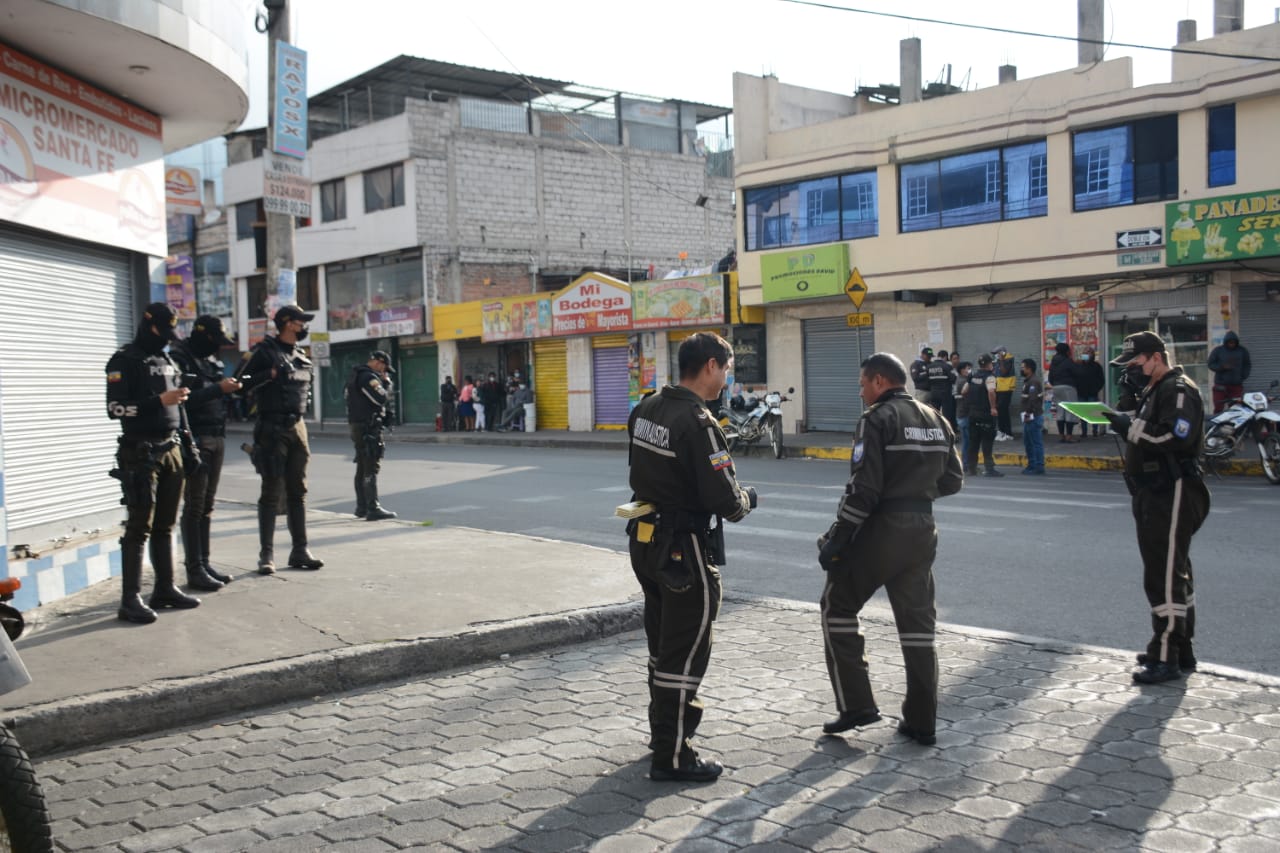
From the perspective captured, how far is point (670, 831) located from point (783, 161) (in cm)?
2261

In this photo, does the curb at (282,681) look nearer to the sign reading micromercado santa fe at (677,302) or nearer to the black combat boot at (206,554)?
the black combat boot at (206,554)

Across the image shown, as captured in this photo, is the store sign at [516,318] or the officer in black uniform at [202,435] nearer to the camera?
the officer in black uniform at [202,435]

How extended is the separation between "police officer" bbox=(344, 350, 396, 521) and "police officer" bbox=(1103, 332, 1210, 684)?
8.72 meters

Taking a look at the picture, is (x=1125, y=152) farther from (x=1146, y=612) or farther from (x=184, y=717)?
(x=184, y=717)

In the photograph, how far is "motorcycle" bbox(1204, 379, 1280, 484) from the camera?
1431cm

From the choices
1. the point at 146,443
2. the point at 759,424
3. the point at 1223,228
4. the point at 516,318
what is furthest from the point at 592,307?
the point at 146,443

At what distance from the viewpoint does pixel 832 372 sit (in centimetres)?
2508

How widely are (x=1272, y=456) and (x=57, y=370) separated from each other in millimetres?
14234

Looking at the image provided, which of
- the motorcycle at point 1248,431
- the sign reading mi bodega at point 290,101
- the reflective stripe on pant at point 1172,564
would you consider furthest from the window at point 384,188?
the reflective stripe on pant at point 1172,564

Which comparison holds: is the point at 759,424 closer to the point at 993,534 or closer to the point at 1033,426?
→ the point at 1033,426

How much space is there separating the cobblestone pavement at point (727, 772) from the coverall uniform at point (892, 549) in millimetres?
275

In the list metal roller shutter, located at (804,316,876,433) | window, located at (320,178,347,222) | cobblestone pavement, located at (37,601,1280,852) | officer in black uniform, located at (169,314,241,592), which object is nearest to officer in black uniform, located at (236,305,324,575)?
officer in black uniform, located at (169,314,241,592)

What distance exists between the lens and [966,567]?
28.8ft

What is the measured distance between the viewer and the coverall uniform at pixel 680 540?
4.37m
